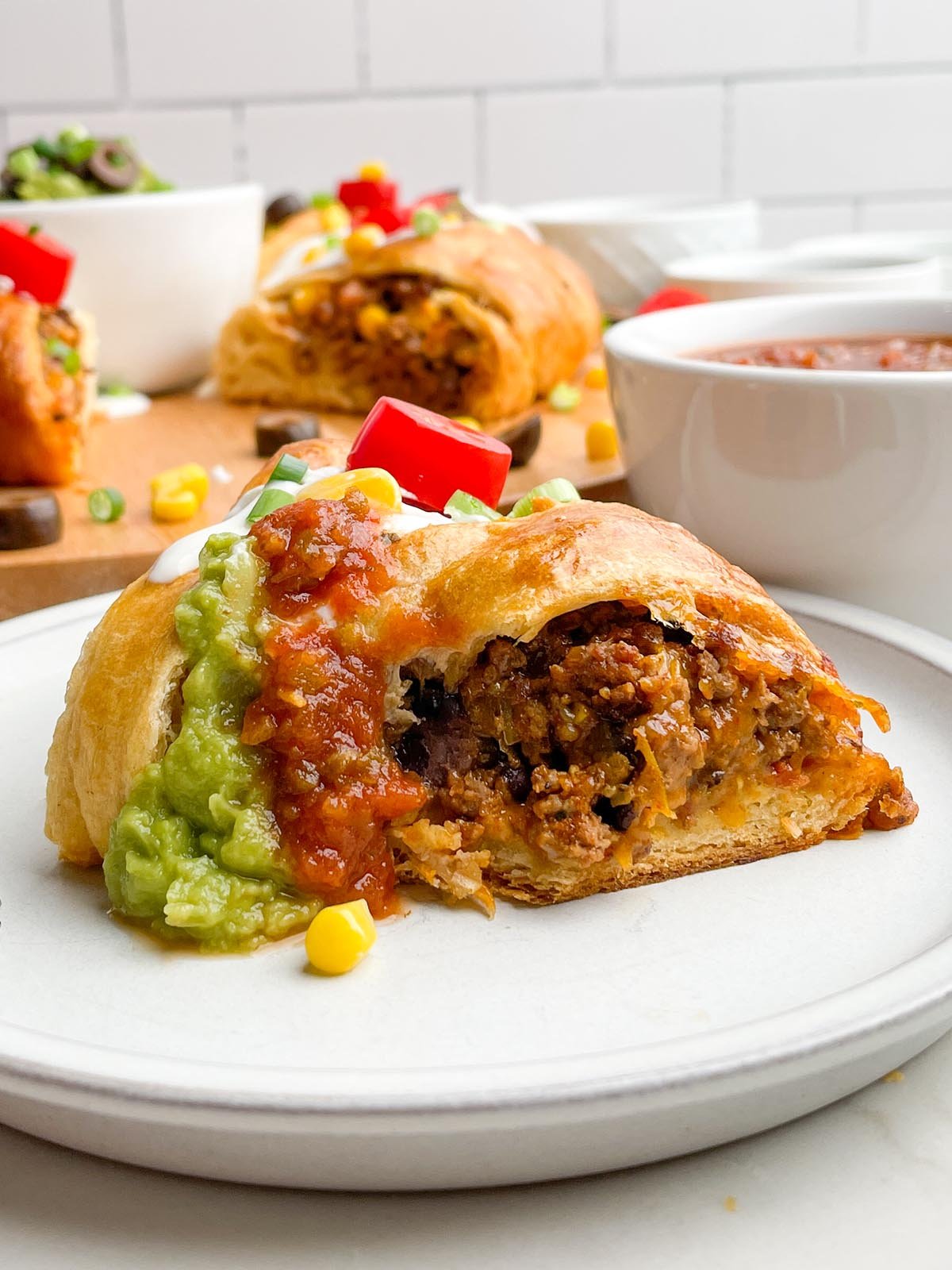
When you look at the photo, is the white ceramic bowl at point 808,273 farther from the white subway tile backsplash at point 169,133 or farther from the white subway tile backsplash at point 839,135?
the white subway tile backsplash at point 169,133

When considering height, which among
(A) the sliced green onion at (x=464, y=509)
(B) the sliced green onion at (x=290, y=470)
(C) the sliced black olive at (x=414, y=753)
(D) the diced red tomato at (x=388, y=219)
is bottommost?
(C) the sliced black olive at (x=414, y=753)

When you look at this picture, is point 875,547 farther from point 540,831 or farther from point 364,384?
point 364,384

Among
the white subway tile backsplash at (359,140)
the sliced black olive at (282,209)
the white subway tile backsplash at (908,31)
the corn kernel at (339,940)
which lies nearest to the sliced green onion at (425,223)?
the sliced black olive at (282,209)

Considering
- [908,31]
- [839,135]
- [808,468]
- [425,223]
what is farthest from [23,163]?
[908,31]

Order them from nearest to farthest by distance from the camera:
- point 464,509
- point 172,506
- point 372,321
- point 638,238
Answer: point 464,509, point 172,506, point 372,321, point 638,238

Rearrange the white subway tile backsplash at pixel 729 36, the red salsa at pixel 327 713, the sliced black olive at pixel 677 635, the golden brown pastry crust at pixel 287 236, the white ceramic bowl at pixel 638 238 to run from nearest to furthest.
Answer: the red salsa at pixel 327 713 < the sliced black olive at pixel 677 635 < the white ceramic bowl at pixel 638 238 < the golden brown pastry crust at pixel 287 236 < the white subway tile backsplash at pixel 729 36

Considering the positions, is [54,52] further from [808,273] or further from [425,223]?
[808,273]
